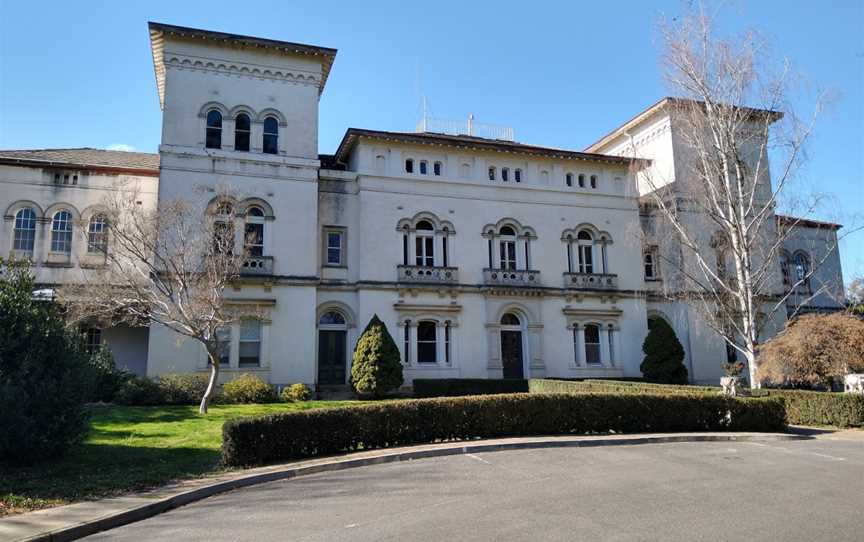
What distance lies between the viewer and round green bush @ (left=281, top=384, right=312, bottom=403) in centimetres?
2322

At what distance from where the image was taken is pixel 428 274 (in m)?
28.6

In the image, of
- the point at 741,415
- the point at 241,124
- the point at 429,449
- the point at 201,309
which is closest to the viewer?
the point at 429,449

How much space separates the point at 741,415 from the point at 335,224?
59.9ft

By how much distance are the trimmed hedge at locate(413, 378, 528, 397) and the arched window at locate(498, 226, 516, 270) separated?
6177 millimetres

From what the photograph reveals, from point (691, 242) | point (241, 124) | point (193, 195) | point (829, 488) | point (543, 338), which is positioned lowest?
point (829, 488)

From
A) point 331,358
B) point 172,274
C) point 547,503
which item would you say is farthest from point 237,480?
point 331,358

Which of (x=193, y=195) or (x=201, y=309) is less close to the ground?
(x=193, y=195)

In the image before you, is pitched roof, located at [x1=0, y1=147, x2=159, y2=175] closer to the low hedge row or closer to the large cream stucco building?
the large cream stucco building

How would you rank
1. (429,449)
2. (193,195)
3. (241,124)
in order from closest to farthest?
(429,449), (193,195), (241,124)

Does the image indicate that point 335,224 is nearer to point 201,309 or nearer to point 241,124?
point 241,124

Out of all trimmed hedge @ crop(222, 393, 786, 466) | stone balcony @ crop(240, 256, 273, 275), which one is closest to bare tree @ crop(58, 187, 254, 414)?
stone balcony @ crop(240, 256, 273, 275)

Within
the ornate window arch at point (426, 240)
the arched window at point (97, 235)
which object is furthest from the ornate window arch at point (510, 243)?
the arched window at point (97, 235)

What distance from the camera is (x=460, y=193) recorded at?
3005 centimetres

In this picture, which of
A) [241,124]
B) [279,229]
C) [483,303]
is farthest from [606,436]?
[241,124]
